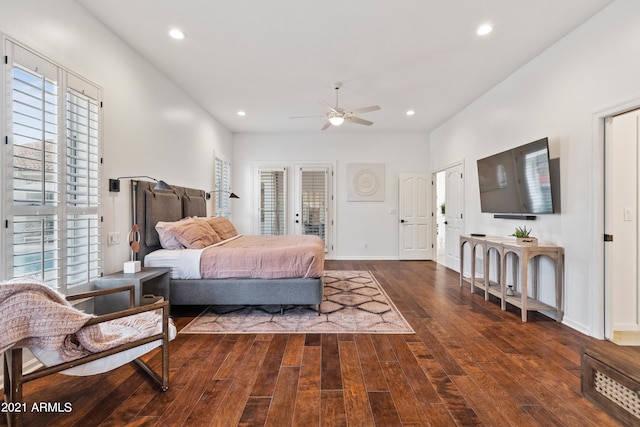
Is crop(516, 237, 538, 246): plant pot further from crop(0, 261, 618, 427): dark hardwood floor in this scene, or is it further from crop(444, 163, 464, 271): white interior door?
crop(444, 163, 464, 271): white interior door

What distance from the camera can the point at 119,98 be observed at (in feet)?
9.35

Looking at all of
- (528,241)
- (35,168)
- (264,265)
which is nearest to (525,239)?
(528,241)

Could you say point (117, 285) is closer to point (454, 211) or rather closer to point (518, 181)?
point (518, 181)

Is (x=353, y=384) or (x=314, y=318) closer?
(x=353, y=384)

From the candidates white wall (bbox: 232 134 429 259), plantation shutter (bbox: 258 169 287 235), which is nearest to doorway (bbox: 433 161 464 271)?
white wall (bbox: 232 134 429 259)

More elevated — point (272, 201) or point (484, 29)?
point (484, 29)

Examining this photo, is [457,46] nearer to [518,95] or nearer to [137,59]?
[518,95]

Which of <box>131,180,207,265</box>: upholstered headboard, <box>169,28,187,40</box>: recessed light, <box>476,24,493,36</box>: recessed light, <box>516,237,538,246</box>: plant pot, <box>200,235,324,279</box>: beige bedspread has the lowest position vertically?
<box>200,235,324,279</box>: beige bedspread

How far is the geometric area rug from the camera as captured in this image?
9.04ft

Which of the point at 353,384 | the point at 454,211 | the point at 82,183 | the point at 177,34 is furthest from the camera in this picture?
the point at 454,211

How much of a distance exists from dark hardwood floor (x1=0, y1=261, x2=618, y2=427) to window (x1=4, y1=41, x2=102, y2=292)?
2.81 ft

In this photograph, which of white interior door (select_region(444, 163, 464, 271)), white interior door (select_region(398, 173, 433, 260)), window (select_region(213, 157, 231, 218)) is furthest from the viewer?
white interior door (select_region(398, 173, 433, 260))

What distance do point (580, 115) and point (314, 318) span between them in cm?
338

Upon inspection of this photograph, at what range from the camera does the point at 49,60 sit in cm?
208
